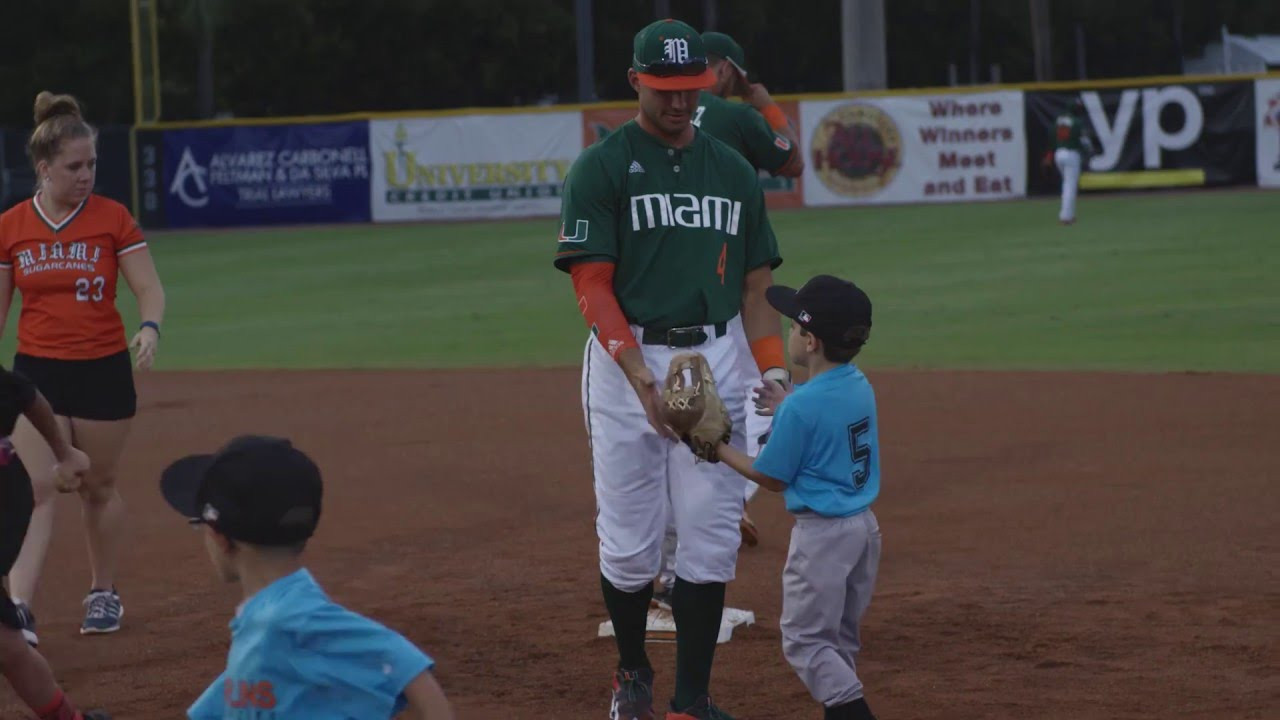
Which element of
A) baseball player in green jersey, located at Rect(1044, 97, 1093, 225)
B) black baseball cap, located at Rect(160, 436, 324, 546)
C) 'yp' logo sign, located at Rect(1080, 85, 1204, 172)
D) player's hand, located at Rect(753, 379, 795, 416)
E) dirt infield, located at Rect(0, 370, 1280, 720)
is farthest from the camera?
'yp' logo sign, located at Rect(1080, 85, 1204, 172)

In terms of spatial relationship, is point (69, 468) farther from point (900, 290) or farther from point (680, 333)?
point (900, 290)

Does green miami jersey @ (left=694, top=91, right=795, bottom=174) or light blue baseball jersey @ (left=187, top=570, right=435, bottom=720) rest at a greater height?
green miami jersey @ (left=694, top=91, right=795, bottom=174)

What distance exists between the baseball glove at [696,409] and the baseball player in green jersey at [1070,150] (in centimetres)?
1971

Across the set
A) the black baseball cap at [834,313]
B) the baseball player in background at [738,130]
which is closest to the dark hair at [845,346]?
the black baseball cap at [834,313]

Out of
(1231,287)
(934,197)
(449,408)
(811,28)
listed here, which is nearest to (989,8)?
(811,28)

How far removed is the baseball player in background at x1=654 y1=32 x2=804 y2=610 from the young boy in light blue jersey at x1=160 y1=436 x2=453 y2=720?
384cm

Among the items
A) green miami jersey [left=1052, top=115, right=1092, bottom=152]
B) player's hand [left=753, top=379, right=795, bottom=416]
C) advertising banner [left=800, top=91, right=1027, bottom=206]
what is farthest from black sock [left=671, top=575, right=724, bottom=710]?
advertising banner [left=800, top=91, right=1027, bottom=206]

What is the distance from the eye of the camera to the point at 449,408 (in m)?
12.6

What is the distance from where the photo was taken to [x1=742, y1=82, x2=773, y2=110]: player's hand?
311 inches

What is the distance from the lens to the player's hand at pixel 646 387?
17.3 ft

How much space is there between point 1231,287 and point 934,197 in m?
12.2

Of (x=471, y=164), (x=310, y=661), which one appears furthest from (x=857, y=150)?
(x=310, y=661)

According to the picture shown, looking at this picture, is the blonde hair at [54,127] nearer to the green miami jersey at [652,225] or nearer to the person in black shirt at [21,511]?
the person in black shirt at [21,511]

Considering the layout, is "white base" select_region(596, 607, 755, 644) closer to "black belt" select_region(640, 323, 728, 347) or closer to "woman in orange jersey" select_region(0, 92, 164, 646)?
"black belt" select_region(640, 323, 728, 347)
